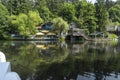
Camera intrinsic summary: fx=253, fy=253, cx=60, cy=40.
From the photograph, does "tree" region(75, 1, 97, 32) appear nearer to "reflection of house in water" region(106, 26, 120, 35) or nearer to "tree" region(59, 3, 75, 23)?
"tree" region(59, 3, 75, 23)

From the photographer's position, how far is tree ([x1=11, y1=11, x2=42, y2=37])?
4931cm

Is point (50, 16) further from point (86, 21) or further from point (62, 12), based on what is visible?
point (86, 21)

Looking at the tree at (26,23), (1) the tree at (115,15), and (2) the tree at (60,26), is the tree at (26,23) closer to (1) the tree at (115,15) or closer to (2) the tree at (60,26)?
(2) the tree at (60,26)

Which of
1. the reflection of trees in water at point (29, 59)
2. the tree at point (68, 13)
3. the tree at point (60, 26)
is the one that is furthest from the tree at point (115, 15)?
the reflection of trees in water at point (29, 59)

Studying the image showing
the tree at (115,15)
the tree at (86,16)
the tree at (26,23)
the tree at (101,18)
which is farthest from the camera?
the tree at (115,15)

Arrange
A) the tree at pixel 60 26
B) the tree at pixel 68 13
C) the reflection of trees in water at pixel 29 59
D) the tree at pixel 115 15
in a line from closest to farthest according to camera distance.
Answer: the reflection of trees in water at pixel 29 59
the tree at pixel 60 26
the tree at pixel 68 13
the tree at pixel 115 15

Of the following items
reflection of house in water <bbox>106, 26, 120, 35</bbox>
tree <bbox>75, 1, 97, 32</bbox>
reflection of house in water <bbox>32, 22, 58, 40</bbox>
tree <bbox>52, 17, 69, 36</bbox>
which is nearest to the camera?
tree <bbox>52, 17, 69, 36</bbox>

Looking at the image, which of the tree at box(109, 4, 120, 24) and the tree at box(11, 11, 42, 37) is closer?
the tree at box(11, 11, 42, 37)

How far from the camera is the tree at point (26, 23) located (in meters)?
49.3

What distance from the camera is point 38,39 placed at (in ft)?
164

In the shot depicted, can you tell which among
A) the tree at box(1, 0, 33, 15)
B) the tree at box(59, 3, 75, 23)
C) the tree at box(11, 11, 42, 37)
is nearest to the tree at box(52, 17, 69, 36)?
the tree at box(11, 11, 42, 37)

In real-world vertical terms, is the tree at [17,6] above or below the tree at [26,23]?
above

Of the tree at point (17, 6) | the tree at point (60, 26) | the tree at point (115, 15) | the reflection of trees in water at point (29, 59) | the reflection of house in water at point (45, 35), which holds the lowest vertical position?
the reflection of house in water at point (45, 35)

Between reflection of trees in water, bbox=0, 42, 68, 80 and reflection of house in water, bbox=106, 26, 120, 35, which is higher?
reflection of trees in water, bbox=0, 42, 68, 80
